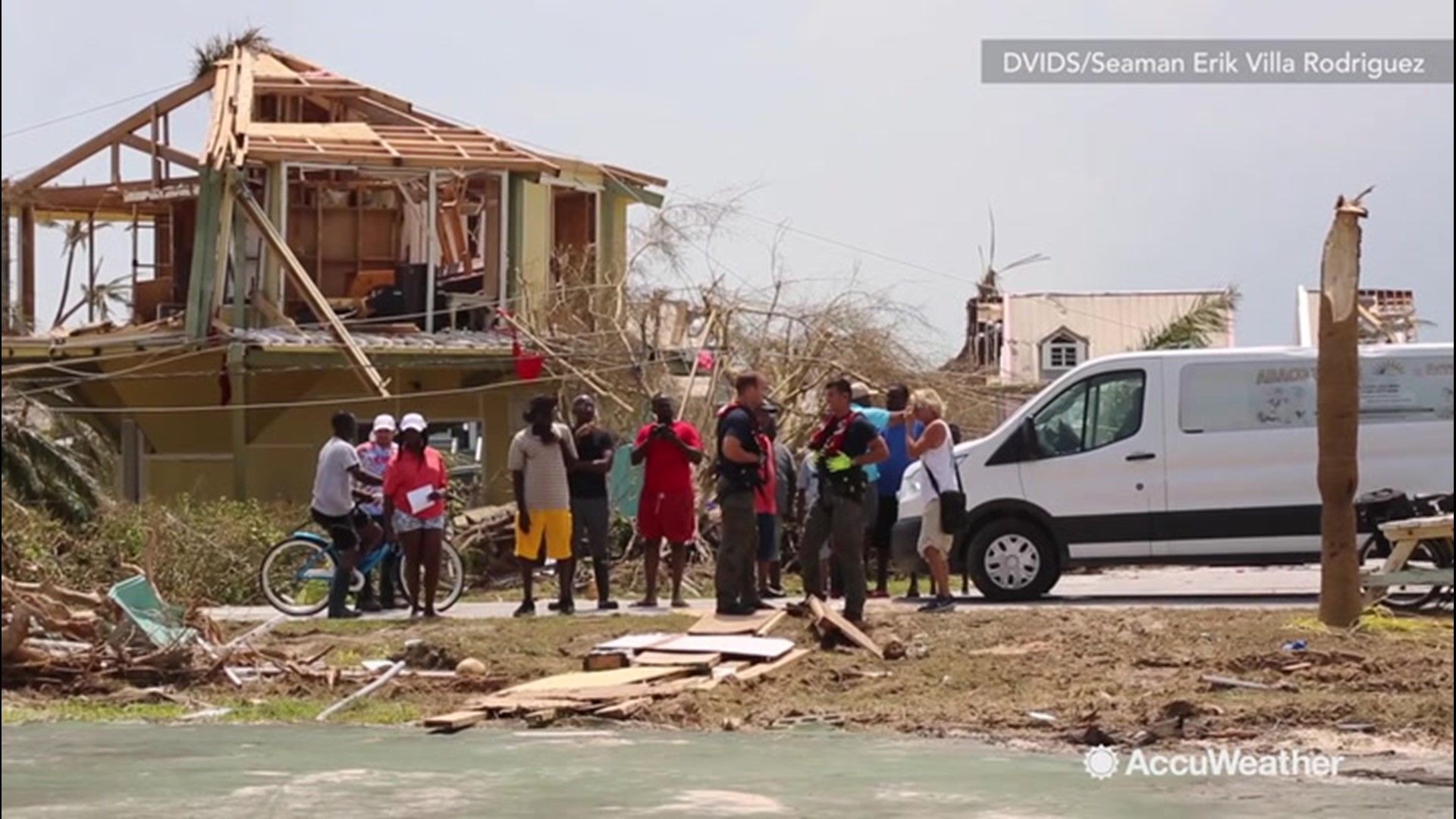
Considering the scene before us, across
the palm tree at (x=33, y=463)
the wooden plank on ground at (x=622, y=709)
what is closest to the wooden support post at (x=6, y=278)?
the palm tree at (x=33, y=463)

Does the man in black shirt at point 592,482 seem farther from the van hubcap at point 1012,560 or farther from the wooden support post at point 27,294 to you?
the wooden support post at point 27,294

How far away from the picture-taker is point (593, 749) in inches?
357

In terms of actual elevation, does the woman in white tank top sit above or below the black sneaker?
above

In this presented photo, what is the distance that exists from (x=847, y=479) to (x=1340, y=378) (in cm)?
294

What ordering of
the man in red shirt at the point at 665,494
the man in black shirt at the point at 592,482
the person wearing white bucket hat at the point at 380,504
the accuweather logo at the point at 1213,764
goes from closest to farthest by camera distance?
the accuweather logo at the point at 1213,764
the man in red shirt at the point at 665,494
the man in black shirt at the point at 592,482
the person wearing white bucket hat at the point at 380,504

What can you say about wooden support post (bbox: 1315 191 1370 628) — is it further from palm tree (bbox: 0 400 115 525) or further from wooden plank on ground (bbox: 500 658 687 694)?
palm tree (bbox: 0 400 115 525)

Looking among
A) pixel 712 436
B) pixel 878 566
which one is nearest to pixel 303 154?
pixel 712 436

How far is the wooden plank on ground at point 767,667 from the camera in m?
10.9

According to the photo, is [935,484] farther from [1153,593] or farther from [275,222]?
[275,222]

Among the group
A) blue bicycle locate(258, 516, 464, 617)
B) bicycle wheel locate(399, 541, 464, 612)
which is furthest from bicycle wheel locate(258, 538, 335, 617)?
bicycle wheel locate(399, 541, 464, 612)

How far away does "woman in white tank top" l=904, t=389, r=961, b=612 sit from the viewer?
1441cm

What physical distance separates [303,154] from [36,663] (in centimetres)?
1996

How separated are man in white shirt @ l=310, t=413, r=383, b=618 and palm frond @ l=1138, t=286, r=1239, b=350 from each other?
19.2 metres

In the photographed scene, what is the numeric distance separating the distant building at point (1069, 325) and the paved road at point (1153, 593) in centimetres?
1403
